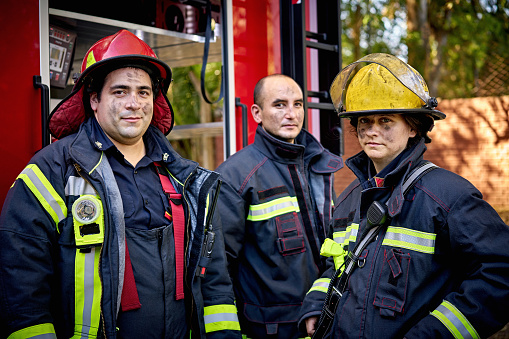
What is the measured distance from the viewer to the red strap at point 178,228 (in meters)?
2.18

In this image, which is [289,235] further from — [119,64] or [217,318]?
[119,64]

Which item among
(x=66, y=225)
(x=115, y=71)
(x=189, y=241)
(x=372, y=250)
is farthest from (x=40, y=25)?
(x=372, y=250)

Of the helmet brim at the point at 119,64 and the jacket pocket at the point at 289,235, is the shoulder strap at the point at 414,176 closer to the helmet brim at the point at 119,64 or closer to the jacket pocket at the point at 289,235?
the jacket pocket at the point at 289,235

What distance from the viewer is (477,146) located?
27.0ft

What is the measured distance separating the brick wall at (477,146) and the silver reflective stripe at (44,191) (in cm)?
606

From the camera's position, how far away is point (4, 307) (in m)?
1.79

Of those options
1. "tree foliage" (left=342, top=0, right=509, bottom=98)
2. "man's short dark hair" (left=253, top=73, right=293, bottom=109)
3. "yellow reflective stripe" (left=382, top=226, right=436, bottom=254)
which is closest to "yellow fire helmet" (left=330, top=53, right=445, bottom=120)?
"yellow reflective stripe" (left=382, top=226, right=436, bottom=254)

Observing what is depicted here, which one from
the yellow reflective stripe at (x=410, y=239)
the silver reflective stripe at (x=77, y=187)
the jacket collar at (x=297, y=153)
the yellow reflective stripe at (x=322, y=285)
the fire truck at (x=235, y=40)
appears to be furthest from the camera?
the fire truck at (x=235, y=40)

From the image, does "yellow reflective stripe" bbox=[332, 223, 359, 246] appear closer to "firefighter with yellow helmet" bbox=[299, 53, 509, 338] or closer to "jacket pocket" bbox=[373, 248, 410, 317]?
"firefighter with yellow helmet" bbox=[299, 53, 509, 338]

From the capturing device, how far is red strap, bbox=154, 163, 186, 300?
2182 mm

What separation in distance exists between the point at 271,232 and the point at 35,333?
4.45ft

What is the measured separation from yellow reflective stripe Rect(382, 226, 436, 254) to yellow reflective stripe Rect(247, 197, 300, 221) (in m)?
1.01

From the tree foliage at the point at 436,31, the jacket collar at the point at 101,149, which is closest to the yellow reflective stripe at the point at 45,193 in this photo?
the jacket collar at the point at 101,149

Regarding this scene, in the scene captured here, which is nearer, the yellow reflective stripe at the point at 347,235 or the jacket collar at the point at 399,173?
the jacket collar at the point at 399,173
